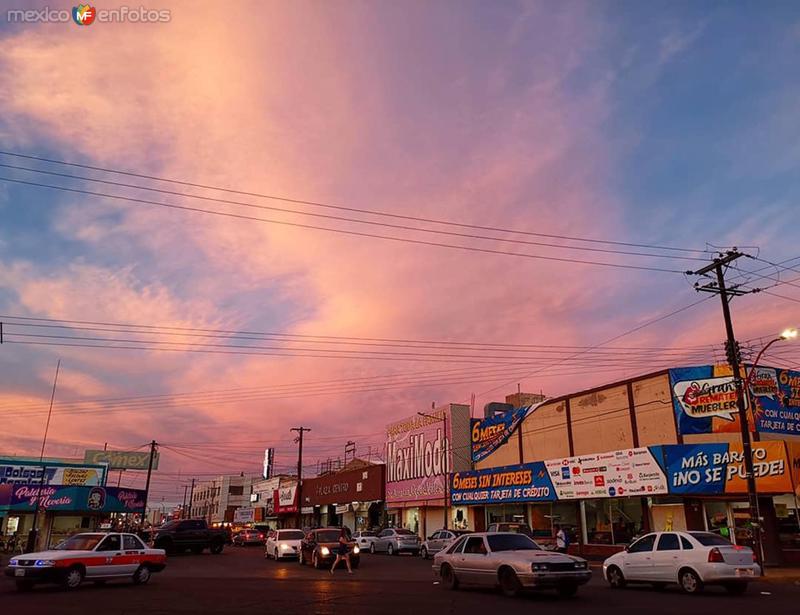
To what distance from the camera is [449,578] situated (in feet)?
58.0

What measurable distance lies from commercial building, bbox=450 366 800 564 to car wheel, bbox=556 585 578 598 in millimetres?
11373

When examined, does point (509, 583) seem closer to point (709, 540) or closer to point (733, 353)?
point (709, 540)

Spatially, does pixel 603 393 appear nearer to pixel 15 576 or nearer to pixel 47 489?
pixel 15 576

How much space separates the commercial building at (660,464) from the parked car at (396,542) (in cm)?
580

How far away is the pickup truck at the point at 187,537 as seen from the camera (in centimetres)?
4106

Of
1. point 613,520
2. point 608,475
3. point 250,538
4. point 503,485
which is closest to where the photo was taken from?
point 608,475

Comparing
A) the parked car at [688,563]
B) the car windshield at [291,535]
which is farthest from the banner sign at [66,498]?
the parked car at [688,563]

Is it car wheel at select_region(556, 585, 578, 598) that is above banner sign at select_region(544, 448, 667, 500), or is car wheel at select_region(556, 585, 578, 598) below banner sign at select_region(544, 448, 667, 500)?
below

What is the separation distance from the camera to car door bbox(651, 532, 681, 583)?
16500 millimetres

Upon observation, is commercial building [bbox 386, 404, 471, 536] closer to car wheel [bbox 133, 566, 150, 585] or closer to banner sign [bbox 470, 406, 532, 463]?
banner sign [bbox 470, 406, 532, 463]

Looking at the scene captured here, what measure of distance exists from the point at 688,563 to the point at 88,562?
16.2 meters

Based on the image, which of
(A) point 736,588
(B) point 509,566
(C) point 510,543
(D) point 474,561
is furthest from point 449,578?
(A) point 736,588

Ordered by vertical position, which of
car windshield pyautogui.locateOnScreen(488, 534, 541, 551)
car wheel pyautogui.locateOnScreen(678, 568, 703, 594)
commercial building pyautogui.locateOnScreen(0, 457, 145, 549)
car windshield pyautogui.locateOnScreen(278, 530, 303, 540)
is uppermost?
commercial building pyautogui.locateOnScreen(0, 457, 145, 549)

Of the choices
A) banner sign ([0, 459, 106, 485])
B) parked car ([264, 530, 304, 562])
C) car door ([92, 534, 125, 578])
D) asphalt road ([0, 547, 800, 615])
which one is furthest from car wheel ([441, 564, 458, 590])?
banner sign ([0, 459, 106, 485])
